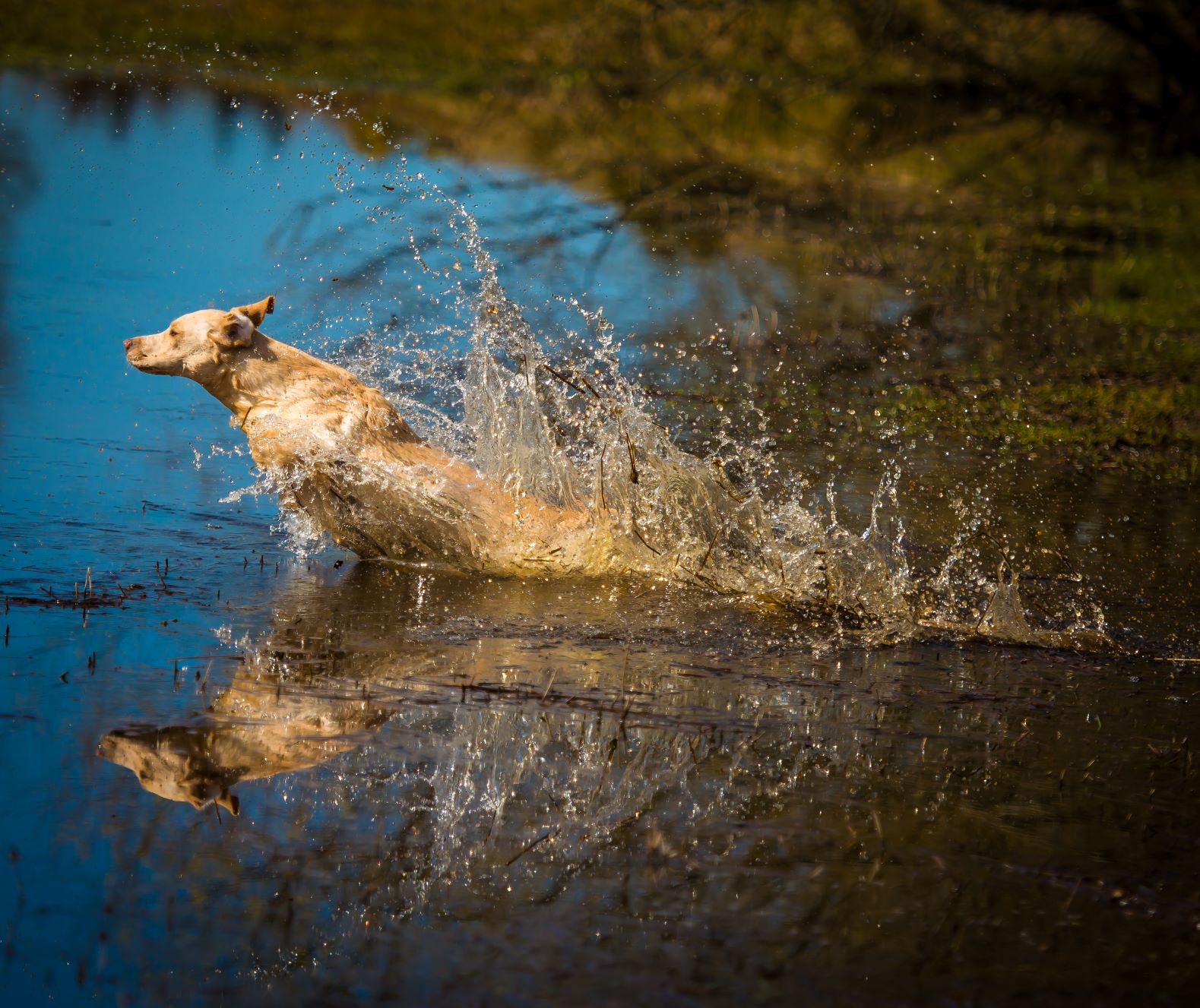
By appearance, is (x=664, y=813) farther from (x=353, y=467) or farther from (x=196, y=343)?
(x=196, y=343)

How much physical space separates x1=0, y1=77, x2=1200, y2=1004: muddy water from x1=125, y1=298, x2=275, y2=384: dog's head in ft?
2.21

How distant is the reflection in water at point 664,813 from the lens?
3.08m

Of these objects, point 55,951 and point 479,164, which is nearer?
point 55,951

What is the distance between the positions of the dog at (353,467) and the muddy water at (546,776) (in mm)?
217

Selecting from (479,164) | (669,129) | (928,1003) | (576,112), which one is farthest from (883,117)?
(928,1003)

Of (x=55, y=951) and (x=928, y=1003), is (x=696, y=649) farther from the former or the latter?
(x=55, y=951)

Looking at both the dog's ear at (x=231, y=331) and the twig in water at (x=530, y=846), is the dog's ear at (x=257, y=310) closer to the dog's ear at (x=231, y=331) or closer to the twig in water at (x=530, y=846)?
the dog's ear at (x=231, y=331)

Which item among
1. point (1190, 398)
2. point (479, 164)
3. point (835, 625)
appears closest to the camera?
point (835, 625)

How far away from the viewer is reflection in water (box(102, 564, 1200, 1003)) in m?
3.08

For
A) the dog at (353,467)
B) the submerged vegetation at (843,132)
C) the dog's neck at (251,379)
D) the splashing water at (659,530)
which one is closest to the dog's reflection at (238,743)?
the dog at (353,467)

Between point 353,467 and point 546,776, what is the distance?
2.45m

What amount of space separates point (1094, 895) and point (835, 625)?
7.24 feet

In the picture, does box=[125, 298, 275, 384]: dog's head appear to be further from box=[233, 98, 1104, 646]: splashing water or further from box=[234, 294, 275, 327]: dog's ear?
box=[233, 98, 1104, 646]: splashing water

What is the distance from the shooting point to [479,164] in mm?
14648
